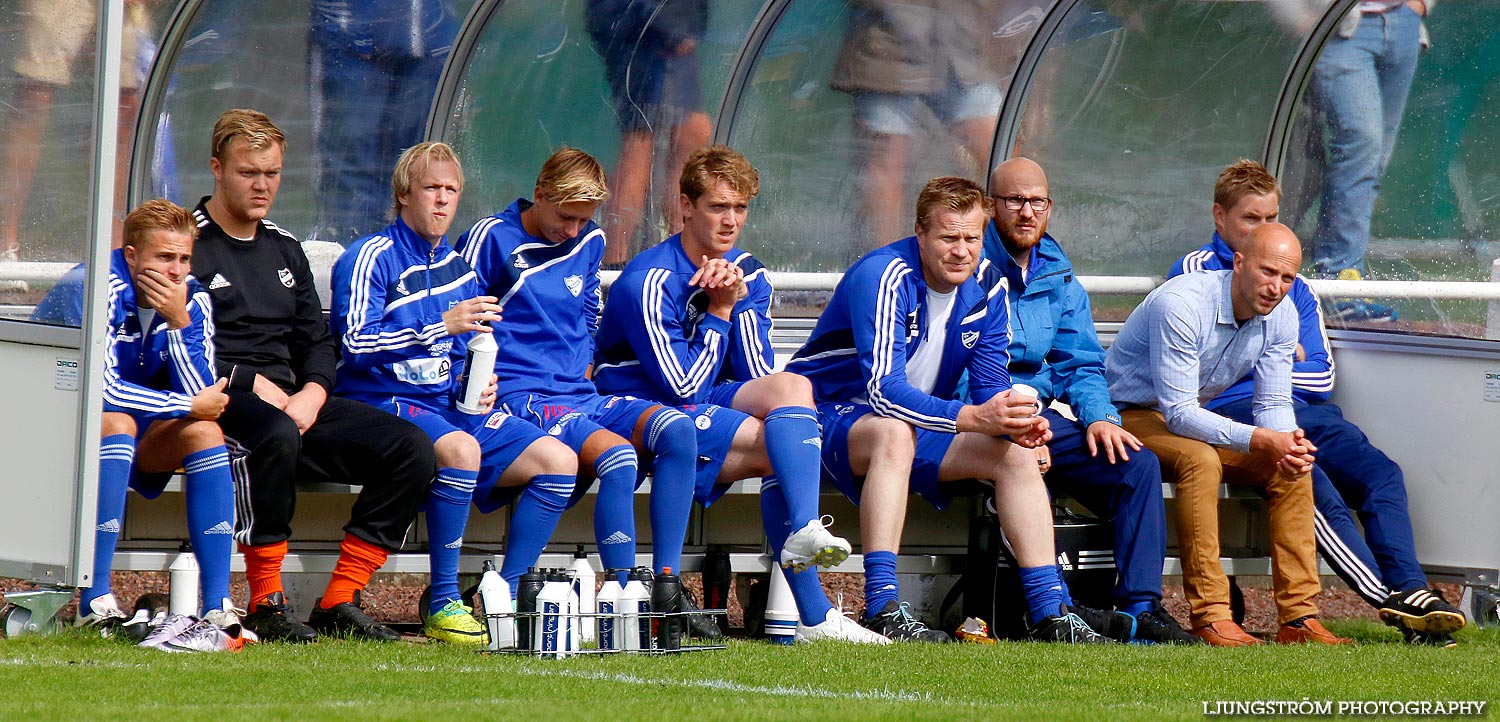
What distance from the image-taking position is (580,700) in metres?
4.09

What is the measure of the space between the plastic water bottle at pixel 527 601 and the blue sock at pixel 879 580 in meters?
1.23

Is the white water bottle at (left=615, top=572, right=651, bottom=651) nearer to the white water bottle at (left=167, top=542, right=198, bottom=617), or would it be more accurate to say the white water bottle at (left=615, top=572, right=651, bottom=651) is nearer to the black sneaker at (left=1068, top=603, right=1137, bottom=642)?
the white water bottle at (left=167, top=542, right=198, bottom=617)

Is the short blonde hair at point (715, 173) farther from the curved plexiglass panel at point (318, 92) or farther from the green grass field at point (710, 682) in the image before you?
the curved plexiglass panel at point (318, 92)

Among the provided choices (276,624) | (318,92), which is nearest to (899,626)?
(276,624)

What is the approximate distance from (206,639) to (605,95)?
3.53 metres

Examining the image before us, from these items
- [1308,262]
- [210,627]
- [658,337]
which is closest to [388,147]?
[658,337]

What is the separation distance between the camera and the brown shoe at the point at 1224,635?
234 inches

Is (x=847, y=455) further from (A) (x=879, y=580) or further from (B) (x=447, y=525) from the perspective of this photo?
(B) (x=447, y=525)

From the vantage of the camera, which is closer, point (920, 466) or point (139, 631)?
point (139, 631)

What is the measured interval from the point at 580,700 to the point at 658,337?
82.8 inches

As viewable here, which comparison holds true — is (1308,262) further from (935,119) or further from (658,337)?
(658,337)

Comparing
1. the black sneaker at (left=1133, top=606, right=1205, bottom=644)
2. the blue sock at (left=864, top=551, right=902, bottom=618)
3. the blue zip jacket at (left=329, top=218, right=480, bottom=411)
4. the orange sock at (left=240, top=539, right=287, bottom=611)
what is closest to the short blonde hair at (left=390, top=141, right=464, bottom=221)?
the blue zip jacket at (left=329, top=218, right=480, bottom=411)

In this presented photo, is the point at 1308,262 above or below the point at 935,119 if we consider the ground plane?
below

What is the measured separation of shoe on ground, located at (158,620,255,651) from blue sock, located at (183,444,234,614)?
15 centimetres
